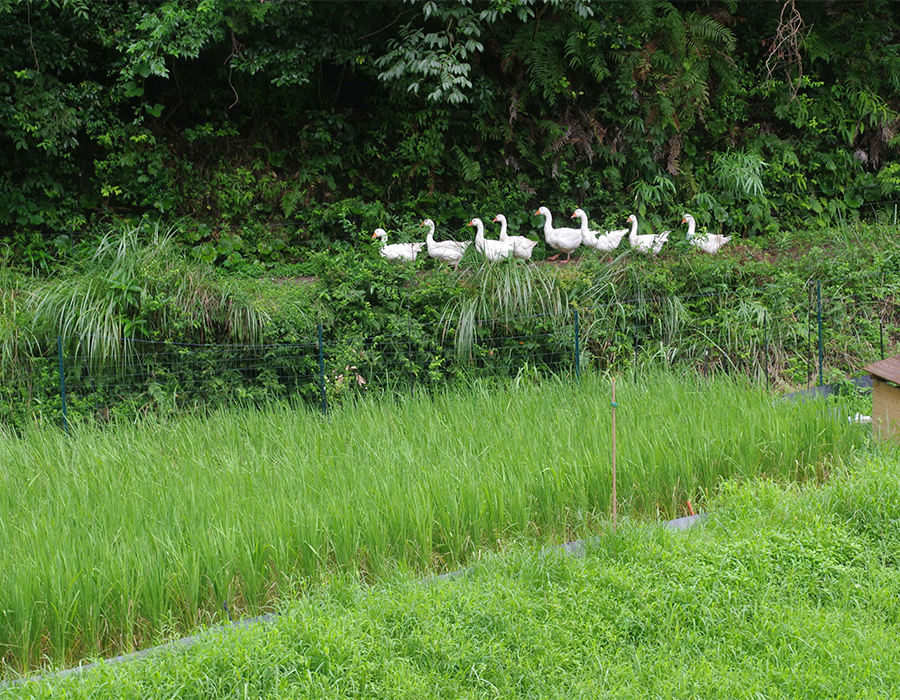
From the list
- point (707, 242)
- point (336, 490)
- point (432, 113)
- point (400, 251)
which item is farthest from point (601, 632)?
point (432, 113)

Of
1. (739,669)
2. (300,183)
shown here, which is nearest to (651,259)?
(300,183)

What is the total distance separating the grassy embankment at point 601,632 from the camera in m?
2.97

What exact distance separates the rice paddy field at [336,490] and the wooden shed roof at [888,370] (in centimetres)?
39

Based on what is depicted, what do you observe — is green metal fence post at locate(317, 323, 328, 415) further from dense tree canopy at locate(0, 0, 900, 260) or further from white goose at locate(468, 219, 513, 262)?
dense tree canopy at locate(0, 0, 900, 260)

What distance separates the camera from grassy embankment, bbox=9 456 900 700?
9.75 ft

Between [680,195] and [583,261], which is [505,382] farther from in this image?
[680,195]

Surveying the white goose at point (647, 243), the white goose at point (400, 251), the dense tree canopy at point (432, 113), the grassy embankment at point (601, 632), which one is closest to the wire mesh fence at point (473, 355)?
the white goose at point (647, 243)

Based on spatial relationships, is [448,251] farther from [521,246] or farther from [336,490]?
[336,490]

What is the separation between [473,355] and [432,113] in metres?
3.83

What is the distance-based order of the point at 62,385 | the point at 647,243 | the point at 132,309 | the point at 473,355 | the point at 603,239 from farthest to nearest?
the point at 603,239 < the point at 647,243 < the point at 473,355 < the point at 132,309 < the point at 62,385

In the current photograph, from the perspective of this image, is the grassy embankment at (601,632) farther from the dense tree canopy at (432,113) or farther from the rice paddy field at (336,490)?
the dense tree canopy at (432,113)

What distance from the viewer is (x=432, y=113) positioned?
Answer: 31.8 ft

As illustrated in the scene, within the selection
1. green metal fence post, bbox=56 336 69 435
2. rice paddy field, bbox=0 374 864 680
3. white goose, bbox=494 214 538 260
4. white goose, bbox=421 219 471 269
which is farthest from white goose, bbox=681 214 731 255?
green metal fence post, bbox=56 336 69 435

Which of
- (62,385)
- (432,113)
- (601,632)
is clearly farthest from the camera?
(432,113)
